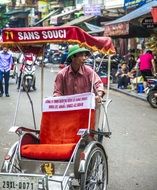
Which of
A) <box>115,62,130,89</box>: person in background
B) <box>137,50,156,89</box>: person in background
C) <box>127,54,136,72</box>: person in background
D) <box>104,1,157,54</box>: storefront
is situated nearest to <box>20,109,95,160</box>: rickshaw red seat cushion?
<box>137,50,156,89</box>: person in background

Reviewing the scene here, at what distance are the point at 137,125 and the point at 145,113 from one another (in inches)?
90.8

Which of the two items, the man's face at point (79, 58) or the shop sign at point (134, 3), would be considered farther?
the shop sign at point (134, 3)

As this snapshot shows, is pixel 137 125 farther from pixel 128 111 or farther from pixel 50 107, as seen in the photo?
pixel 50 107

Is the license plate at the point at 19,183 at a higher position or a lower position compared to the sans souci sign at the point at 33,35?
lower

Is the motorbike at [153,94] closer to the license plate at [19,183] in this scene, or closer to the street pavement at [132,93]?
the street pavement at [132,93]

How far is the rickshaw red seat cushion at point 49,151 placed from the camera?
5512 mm

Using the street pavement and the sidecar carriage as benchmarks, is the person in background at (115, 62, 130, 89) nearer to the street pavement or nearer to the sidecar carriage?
the street pavement

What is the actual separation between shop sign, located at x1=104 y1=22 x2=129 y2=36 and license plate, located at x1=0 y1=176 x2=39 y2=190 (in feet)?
49.2

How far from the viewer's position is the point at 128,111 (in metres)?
14.3

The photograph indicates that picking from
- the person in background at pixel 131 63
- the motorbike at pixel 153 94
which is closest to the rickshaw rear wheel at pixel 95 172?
the motorbike at pixel 153 94

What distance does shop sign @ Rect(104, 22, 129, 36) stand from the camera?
64.9 feet

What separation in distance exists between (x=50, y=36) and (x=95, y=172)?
1586 mm

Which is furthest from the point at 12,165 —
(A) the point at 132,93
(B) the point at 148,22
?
(B) the point at 148,22

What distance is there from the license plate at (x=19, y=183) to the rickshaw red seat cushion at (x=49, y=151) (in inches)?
21.4
